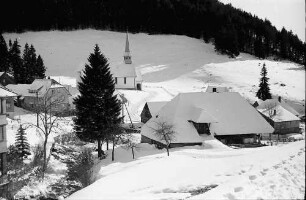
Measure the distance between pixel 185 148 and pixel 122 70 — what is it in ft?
135

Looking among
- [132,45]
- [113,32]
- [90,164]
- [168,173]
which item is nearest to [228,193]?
[168,173]

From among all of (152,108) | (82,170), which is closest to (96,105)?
(82,170)

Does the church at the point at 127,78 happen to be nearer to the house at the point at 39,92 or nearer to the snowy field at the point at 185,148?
the snowy field at the point at 185,148

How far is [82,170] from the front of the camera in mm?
25359

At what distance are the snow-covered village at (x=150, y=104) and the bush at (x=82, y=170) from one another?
0.14 meters

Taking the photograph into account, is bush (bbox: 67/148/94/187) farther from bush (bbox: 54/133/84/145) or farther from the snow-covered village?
bush (bbox: 54/133/84/145)

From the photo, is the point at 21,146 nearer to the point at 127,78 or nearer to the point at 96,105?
the point at 96,105

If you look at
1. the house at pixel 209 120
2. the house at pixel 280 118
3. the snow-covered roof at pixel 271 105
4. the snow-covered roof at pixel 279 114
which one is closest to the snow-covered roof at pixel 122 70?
the snow-covered roof at pixel 271 105

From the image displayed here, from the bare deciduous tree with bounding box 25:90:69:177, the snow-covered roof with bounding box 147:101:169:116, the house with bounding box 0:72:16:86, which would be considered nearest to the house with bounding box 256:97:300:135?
the snow-covered roof with bounding box 147:101:169:116

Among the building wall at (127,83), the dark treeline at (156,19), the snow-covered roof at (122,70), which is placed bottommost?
the building wall at (127,83)

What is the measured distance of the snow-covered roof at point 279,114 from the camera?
2050 inches

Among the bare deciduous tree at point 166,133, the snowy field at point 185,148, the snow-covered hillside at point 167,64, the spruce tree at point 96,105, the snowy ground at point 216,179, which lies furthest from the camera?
the snow-covered hillside at point 167,64

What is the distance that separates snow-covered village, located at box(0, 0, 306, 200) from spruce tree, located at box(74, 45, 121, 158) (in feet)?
0.34

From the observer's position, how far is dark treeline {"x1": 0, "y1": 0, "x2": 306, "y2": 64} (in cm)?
10618
